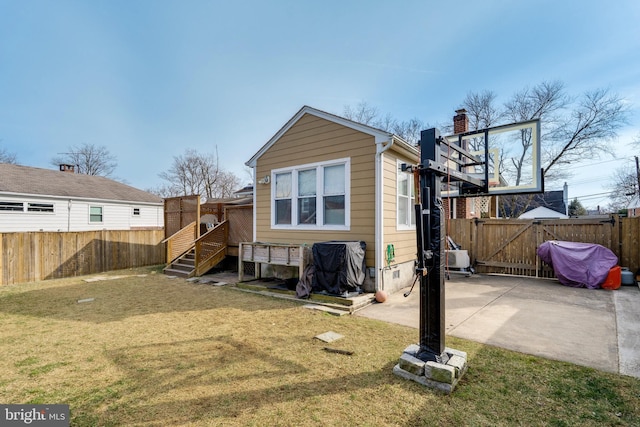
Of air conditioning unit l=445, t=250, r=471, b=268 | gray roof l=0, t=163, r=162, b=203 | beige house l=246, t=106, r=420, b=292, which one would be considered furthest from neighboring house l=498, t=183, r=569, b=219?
gray roof l=0, t=163, r=162, b=203

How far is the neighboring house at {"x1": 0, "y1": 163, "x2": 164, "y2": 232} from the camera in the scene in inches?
539

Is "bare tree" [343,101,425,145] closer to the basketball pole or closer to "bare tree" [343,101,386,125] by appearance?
"bare tree" [343,101,386,125]

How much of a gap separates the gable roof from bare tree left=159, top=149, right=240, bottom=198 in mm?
Answer: 23983

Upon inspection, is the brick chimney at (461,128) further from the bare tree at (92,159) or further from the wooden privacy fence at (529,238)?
the bare tree at (92,159)

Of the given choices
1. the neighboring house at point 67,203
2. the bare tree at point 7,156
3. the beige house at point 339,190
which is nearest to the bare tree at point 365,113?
the neighboring house at point 67,203

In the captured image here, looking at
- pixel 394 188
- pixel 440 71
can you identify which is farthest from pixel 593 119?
pixel 394 188

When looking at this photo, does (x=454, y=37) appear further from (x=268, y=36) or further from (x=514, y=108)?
(x=514, y=108)

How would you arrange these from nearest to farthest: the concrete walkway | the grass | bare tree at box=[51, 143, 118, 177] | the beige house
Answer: the grass
the concrete walkway
the beige house
bare tree at box=[51, 143, 118, 177]

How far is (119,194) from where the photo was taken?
1805 cm

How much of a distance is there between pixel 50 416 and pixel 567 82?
24568 mm

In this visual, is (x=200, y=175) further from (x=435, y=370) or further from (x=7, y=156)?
(x=435, y=370)

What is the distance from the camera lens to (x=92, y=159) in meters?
31.3

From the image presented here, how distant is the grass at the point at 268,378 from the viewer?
230cm

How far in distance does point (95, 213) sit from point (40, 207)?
7.95ft
